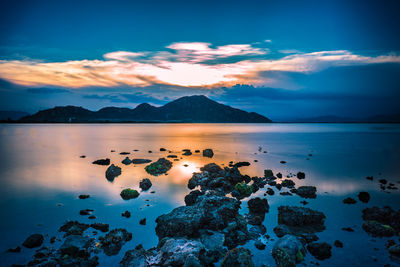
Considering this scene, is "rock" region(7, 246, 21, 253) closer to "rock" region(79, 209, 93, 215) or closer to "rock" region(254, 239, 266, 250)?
"rock" region(79, 209, 93, 215)

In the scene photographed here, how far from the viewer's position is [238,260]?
28.9ft

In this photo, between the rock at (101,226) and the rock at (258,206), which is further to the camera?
the rock at (258,206)

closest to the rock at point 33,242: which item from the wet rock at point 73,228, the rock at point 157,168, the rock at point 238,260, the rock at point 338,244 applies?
the wet rock at point 73,228

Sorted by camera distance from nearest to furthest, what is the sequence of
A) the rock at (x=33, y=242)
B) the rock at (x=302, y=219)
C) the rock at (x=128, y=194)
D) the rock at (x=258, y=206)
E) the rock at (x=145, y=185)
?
the rock at (x=33, y=242) < the rock at (x=302, y=219) < the rock at (x=258, y=206) < the rock at (x=128, y=194) < the rock at (x=145, y=185)

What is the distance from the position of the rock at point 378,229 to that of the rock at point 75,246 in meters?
14.2

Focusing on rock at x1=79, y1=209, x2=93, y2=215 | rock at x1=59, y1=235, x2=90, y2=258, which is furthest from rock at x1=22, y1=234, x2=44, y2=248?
rock at x1=79, y1=209, x2=93, y2=215

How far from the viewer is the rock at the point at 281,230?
11.8 m

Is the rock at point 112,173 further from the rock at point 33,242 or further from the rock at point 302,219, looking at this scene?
the rock at point 302,219

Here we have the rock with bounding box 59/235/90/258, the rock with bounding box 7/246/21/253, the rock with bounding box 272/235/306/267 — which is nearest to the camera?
the rock with bounding box 272/235/306/267

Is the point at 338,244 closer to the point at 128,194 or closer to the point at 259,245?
the point at 259,245

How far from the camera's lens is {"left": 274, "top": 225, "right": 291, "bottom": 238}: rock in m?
11.8

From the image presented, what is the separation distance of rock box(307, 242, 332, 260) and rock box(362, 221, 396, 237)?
3682mm

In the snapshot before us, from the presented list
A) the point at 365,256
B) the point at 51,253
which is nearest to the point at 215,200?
the point at 365,256

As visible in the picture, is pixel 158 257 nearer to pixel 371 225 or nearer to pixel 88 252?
pixel 88 252
